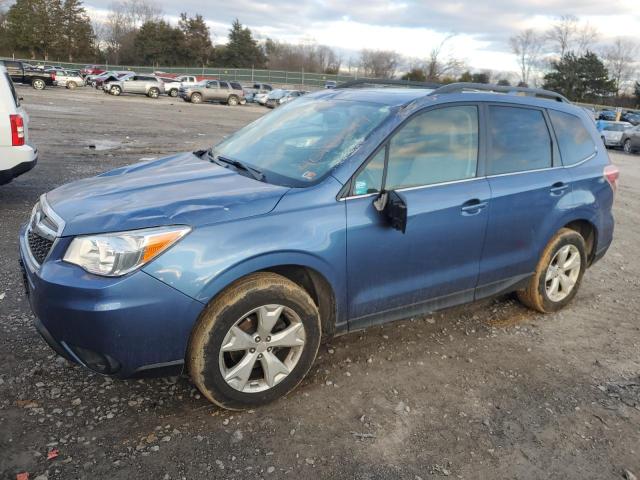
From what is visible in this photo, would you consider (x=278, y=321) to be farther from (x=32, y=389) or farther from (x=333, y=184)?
(x=32, y=389)

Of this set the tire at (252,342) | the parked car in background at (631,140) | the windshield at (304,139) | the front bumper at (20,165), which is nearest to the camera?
the tire at (252,342)

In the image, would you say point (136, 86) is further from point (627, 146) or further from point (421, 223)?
point (421, 223)

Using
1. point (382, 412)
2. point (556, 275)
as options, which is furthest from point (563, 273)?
point (382, 412)

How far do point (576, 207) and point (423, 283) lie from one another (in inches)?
67.5

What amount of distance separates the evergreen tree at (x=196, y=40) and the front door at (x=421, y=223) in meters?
83.0

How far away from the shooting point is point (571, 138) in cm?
446

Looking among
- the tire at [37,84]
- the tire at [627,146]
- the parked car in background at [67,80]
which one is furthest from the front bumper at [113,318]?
the parked car in background at [67,80]

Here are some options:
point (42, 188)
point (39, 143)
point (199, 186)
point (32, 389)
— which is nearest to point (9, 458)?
point (32, 389)

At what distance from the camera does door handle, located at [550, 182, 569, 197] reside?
164 inches

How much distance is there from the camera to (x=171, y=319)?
2.65 metres

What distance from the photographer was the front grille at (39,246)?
2.87 m

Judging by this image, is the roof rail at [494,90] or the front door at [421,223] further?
the roof rail at [494,90]

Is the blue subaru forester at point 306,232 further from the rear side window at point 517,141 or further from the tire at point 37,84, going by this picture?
the tire at point 37,84

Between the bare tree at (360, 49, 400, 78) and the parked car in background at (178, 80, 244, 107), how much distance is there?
1829 inches
